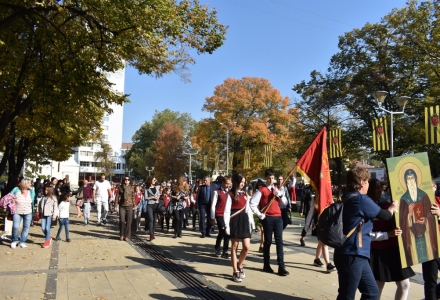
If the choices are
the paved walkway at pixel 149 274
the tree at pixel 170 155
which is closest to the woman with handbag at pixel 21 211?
the paved walkway at pixel 149 274

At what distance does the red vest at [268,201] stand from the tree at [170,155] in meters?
58.3

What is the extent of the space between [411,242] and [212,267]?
170 inches

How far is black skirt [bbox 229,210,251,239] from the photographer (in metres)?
6.78

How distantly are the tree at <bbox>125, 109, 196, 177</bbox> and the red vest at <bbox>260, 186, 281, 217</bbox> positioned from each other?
230 ft

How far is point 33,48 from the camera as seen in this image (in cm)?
1062

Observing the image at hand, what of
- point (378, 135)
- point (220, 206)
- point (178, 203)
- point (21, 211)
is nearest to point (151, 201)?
point (178, 203)

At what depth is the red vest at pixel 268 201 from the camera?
7270 millimetres

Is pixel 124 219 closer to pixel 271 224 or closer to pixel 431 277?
pixel 271 224

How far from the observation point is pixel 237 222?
684 cm

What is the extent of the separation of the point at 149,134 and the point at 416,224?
281ft

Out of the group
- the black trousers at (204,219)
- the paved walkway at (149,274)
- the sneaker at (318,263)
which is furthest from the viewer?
the black trousers at (204,219)

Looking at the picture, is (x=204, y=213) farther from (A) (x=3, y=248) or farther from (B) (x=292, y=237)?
(A) (x=3, y=248)

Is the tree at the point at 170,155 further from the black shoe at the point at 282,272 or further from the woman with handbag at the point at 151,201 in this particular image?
the black shoe at the point at 282,272

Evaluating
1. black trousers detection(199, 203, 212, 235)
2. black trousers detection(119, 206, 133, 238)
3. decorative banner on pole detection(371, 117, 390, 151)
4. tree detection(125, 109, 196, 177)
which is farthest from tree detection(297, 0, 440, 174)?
tree detection(125, 109, 196, 177)
